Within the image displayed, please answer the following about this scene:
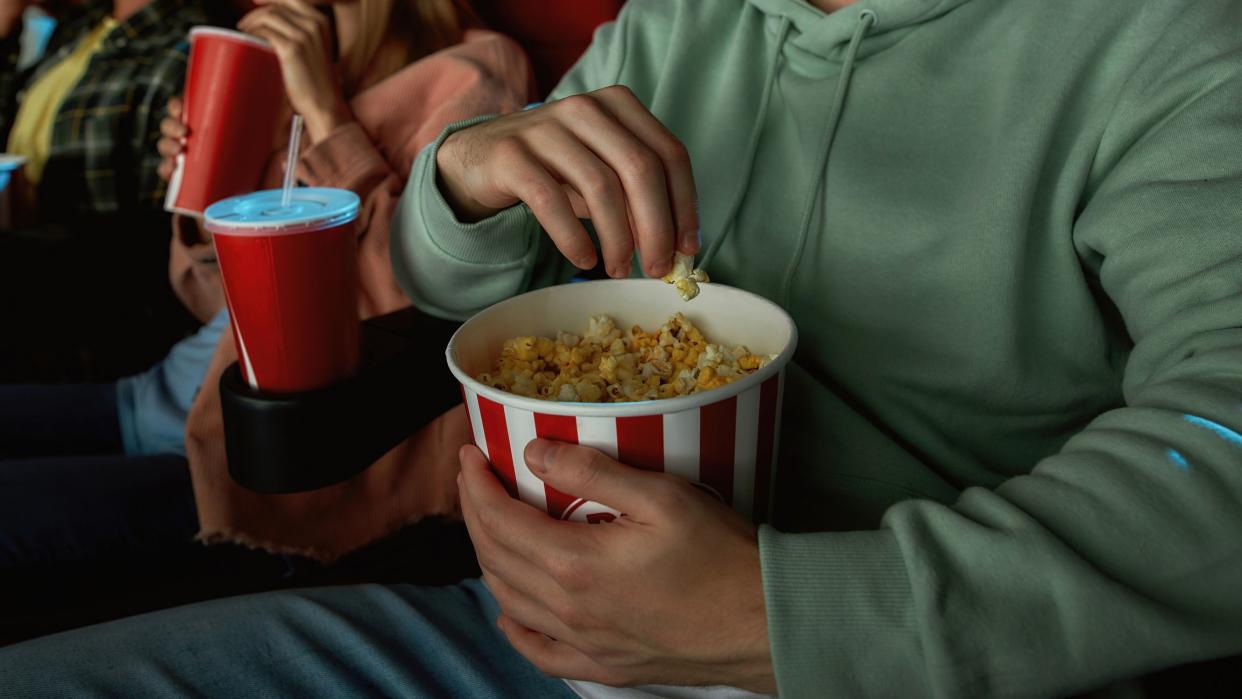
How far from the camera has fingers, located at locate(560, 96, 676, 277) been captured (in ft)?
2.10

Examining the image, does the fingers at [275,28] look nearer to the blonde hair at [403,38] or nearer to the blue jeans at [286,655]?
the blonde hair at [403,38]

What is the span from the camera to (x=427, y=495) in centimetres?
136

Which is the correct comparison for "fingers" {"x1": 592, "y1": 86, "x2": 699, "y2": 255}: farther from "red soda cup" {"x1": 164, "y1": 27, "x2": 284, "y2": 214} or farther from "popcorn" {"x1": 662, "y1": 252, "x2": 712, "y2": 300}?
"red soda cup" {"x1": 164, "y1": 27, "x2": 284, "y2": 214}

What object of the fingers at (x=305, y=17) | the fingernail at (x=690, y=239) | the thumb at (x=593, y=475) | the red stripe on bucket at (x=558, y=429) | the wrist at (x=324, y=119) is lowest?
the wrist at (x=324, y=119)

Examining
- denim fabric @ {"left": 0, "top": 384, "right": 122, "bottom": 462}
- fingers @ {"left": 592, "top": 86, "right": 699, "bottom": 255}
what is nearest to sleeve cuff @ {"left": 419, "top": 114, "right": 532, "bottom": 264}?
fingers @ {"left": 592, "top": 86, "right": 699, "bottom": 255}

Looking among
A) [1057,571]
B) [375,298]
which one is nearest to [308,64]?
[375,298]

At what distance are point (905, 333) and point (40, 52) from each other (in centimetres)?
257

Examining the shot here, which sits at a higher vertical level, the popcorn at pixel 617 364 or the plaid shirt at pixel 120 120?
the popcorn at pixel 617 364

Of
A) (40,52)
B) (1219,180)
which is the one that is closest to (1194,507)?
(1219,180)

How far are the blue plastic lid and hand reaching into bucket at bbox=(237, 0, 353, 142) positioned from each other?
679 millimetres

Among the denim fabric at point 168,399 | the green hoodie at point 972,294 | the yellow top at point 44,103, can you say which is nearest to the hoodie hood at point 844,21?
the green hoodie at point 972,294

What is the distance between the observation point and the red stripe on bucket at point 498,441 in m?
0.62

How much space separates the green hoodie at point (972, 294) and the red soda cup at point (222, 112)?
1.55 feet

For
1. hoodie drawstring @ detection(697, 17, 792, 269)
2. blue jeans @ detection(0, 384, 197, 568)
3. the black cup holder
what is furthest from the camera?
blue jeans @ detection(0, 384, 197, 568)
